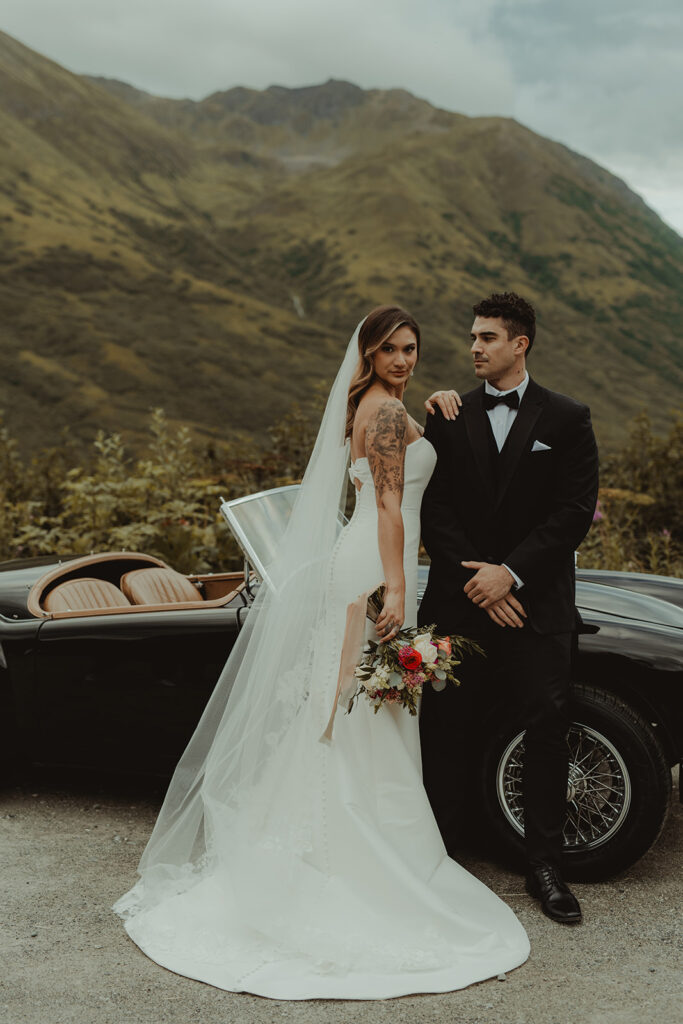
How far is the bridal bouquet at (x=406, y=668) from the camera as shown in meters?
3.07

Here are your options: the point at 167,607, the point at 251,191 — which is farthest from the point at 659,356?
the point at 167,607

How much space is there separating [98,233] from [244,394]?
91.5 feet

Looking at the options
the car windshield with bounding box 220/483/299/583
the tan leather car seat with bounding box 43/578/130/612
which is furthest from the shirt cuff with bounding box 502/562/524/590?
the tan leather car seat with bounding box 43/578/130/612

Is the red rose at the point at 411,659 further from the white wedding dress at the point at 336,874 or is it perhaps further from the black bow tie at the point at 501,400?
the black bow tie at the point at 501,400

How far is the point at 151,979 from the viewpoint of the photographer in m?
2.78

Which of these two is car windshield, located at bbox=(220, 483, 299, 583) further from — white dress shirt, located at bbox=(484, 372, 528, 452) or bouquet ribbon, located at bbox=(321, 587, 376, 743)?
white dress shirt, located at bbox=(484, 372, 528, 452)

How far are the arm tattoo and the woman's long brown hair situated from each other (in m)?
0.17

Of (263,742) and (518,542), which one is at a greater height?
(518,542)

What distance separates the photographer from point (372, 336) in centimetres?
325

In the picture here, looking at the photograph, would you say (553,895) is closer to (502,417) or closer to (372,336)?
(502,417)

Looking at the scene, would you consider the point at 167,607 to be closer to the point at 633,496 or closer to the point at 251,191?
the point at 633,496

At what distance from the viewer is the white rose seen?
3070mm

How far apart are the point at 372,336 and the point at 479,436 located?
56cm

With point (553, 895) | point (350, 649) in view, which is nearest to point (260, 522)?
point (350, 649)
